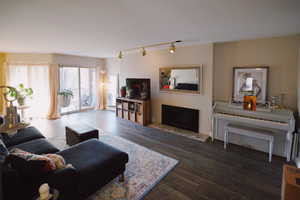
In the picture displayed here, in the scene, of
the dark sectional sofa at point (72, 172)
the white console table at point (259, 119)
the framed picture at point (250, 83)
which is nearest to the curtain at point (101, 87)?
the dark sectional sofa at point (72, 172)

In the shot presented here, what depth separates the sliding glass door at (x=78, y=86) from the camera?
6.13 m

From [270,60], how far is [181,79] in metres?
2.01

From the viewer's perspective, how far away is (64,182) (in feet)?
5.29

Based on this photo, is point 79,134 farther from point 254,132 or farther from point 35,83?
point 35,83

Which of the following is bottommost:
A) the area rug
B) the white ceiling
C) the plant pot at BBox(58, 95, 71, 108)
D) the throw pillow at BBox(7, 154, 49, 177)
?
the area rug

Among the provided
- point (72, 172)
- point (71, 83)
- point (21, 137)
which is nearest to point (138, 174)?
point (72, 172)

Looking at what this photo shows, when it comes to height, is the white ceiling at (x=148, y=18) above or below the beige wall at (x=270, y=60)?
above

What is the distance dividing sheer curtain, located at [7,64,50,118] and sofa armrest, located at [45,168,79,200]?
4.95 m

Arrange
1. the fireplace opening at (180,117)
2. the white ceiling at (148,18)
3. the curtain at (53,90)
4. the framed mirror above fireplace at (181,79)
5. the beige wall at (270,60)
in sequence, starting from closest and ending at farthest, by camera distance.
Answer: the white ceiling at (148,18) < the beige wall at (270,60) < the framed mirror above fireplace at (181,79) < the fireplace opening at (180,117) < the curtain at (53,90)

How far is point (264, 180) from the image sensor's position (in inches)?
94.6

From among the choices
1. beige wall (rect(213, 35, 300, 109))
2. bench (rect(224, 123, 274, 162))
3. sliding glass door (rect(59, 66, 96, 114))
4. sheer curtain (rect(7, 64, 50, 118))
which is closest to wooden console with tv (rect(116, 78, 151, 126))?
sliding glass door (rect(59, 66, 96, 114))

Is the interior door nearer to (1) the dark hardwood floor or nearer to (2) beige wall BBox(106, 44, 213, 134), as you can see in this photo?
(2) beige wall BBox(106, 44, 213, 134)

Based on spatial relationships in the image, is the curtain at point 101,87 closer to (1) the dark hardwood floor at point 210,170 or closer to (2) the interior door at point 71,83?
(2) the interior door at point 71,83

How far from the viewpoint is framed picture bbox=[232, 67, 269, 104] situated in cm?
331
